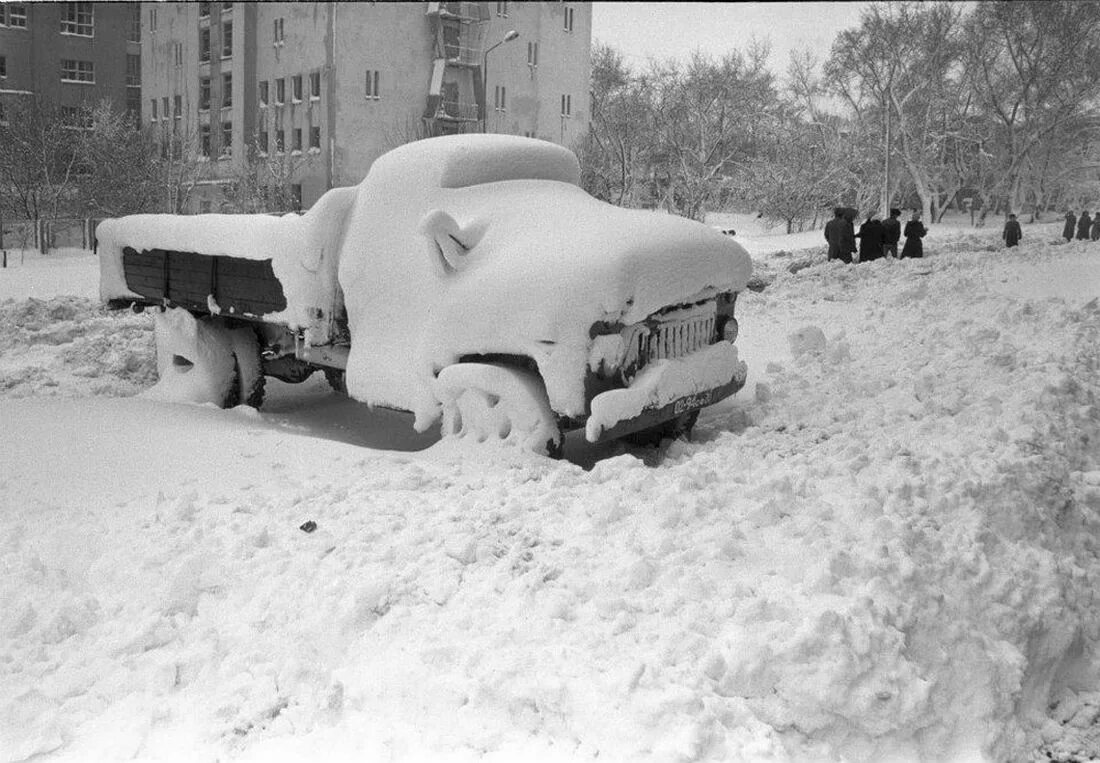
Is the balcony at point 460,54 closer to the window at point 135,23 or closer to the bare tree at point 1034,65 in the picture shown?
the window at point 135,23

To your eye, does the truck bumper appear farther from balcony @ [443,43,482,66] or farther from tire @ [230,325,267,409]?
balcony @ [443,43,482,66]

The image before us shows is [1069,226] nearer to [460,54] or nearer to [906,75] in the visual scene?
[906,75]

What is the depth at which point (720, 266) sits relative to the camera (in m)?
4.75

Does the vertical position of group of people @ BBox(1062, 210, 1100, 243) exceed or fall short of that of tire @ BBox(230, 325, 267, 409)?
it exceeds it

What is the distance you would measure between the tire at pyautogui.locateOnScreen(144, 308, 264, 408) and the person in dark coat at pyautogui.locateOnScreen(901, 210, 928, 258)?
565cm

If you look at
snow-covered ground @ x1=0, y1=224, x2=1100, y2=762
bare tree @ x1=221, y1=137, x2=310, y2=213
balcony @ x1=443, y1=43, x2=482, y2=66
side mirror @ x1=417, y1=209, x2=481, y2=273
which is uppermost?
balcony @ x1=443, y1=43, x2=482, y2=66

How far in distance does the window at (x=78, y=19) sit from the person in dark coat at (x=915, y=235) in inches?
252

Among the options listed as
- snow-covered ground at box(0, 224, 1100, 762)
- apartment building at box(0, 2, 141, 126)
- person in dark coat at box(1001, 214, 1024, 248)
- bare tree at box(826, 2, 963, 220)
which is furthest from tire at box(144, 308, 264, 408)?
person in dark coat at box(1001, 214, 1024, 248)

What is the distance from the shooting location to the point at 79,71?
228 inches

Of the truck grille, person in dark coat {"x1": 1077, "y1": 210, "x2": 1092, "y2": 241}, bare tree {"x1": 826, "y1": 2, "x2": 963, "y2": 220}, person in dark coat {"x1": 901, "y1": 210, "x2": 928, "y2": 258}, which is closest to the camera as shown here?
the truck grille

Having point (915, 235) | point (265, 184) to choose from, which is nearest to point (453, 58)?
point (265, 184)

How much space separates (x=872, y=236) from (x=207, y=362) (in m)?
6.74

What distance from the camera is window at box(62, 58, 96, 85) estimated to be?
18.8 feet

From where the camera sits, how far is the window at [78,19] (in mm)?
5508
